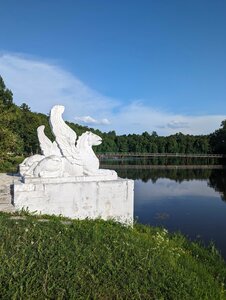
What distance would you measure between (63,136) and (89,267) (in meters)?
4.68

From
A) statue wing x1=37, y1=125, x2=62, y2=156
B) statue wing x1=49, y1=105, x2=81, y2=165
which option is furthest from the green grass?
statue wing x1=37, y1=125, x2=62, y2=156

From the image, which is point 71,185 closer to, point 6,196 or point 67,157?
point 67,157

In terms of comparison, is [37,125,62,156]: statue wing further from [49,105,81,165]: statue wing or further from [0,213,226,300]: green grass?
[0,213,226,300]: green grass

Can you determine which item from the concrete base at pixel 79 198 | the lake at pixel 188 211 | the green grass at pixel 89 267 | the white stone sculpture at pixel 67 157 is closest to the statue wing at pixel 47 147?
the white stone sculpture at pixel 67 157

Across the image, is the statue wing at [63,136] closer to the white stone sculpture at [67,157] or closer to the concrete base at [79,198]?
the white stone sculpture at [67,157]

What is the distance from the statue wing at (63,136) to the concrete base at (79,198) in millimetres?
745

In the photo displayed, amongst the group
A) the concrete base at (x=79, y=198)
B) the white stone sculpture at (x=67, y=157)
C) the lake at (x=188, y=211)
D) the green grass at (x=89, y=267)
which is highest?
the white stone sculpture at (x=67, y=157)

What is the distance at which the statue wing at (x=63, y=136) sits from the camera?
8.68m

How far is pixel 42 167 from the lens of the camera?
815 centimetres

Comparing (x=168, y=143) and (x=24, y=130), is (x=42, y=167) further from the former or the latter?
(x=168, y=143)

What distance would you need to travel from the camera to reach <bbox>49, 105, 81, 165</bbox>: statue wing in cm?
868

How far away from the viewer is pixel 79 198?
27.0 ft

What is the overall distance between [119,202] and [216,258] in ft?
8.62

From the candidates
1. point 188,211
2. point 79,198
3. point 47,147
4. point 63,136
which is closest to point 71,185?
point 79,198
